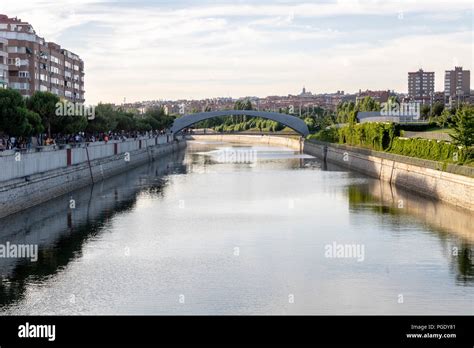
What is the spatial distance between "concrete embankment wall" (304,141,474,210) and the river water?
0.90m

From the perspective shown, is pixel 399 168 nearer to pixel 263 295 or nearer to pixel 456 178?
pixel 456 178

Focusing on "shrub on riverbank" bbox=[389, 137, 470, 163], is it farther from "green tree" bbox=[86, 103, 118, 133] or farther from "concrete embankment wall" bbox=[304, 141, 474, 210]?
"green tree" bbox=[86, 103, 118, 133]

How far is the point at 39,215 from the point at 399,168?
81.7 feet

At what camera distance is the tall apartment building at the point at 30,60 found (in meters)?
93.6

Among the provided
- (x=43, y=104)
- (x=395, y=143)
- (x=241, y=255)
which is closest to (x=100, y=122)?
(x=43, y=104)

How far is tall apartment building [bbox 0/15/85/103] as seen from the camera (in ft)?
307

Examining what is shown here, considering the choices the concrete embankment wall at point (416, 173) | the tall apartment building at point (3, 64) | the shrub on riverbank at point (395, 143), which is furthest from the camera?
the tall apartment building at point (3, 64)

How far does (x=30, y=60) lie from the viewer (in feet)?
313

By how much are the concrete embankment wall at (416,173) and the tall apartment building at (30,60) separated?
122 feet

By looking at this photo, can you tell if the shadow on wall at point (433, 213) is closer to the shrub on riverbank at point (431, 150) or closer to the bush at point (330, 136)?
the shrub on riverbank at point (431, 150)

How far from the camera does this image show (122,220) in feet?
120

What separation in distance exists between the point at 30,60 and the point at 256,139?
62.3 m

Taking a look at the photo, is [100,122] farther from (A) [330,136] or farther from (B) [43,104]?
(A) [330,136]

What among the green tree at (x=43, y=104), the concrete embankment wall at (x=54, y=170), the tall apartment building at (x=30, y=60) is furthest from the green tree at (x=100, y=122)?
the green tree at (x=43, y=104)
